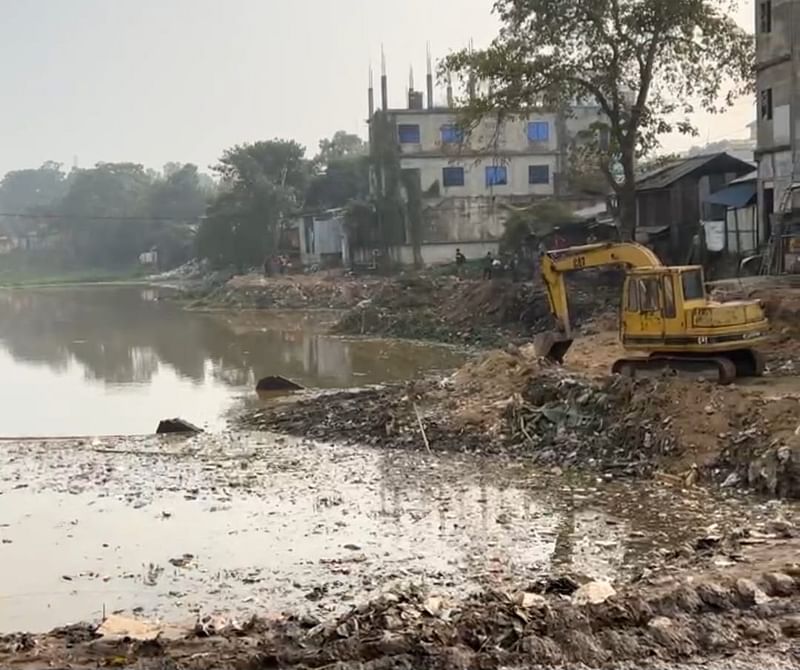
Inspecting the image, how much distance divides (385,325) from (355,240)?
18.3m

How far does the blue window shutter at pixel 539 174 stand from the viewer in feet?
167

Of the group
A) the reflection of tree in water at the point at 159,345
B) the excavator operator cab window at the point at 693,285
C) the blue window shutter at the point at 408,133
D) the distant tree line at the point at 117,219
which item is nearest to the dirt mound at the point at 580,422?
the excavator operator cab window at the point at 693,285

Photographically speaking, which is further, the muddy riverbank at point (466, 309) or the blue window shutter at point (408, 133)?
the blue window shutter at point (408, 133)

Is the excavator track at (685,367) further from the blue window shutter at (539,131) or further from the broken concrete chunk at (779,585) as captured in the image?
the blue window shutter at (539,131)

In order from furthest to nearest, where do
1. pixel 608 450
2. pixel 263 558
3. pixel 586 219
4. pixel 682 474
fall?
1. pixel 586 219
2. pixel 608 450
3. pixel 682 474
4. pixel 263 558

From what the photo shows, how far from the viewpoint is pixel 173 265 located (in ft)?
273

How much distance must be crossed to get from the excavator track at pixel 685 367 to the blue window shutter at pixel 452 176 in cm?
3400

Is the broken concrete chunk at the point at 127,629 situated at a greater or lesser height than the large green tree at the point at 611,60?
lesser

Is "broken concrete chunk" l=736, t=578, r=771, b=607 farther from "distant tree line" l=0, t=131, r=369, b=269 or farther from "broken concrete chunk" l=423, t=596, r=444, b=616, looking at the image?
"distant tree line" l=0, t=131, r=369, b=269

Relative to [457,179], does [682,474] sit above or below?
below

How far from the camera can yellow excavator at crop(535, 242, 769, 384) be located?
15.4m

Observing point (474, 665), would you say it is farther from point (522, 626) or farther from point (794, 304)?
point (794, 304)

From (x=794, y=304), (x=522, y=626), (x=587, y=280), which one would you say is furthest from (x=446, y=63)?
(x=522, y=626)

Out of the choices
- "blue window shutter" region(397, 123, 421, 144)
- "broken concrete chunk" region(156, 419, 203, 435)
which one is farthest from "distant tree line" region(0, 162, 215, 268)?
"broken concrete chunk" region(156, 419, 203, 435)
